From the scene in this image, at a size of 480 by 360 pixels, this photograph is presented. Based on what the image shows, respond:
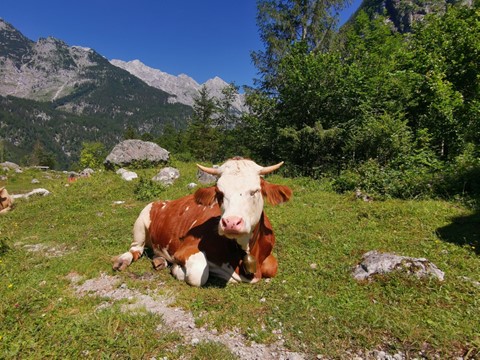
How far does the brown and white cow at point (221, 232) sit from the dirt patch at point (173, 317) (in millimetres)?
567

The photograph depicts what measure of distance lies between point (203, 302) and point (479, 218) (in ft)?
23.8

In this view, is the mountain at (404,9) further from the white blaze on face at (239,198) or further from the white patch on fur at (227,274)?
the white patch on fur at (227,274)

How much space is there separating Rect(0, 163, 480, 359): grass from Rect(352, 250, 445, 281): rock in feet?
0.49

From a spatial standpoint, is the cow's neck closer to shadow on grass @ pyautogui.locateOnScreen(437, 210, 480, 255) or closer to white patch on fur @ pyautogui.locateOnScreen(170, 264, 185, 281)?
white patch on fur @ pyautogui.locateOnScreen(170, 264, 185, 281)

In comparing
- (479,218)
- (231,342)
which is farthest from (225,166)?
(479,218)

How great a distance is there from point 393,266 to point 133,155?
1867 centimetres

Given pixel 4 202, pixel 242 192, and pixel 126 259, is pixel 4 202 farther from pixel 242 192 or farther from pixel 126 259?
pixel 242 192

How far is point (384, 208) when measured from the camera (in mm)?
8695

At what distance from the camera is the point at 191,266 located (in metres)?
4.93

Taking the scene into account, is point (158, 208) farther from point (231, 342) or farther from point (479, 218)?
point (479, 218)

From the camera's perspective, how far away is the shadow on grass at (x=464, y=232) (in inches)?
→ 245

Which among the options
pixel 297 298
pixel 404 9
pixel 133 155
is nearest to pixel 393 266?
pixel 297 298

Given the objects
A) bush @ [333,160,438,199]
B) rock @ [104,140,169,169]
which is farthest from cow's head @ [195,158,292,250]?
rock @ [104,140,169,169]

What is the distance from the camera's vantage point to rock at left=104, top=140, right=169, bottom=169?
20219 mm
